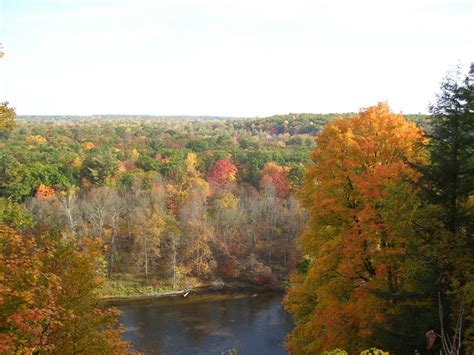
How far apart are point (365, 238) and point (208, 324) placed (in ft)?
71.7

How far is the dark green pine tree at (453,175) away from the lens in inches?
463

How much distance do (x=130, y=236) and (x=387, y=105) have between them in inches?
1408

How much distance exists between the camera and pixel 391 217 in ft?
42.2

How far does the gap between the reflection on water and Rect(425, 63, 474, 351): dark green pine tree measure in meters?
19.1

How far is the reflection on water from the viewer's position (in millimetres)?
29984

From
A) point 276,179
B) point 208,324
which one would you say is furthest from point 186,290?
point 276,179

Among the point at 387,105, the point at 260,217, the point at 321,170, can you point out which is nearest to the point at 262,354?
the point at 321,170

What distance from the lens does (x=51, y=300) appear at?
430 inches

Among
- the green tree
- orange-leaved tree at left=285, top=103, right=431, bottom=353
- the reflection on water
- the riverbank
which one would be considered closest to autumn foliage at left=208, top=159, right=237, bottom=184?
the riverbank

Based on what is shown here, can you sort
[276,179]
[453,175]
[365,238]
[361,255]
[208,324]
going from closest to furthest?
[453,175] < [365,238] < [361,255] < [208,324] < [276,179]

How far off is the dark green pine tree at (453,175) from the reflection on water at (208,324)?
62.6ft

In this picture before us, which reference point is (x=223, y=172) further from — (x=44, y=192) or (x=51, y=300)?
(x=51, y=300)

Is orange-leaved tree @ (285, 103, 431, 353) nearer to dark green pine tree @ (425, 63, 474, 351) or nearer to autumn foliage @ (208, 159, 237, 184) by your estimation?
dark green pine tree @ (425, 63, 474, 351)

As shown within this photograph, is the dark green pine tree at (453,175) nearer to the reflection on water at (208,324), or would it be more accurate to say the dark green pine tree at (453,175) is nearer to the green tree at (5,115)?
the green tree at (5,115)
